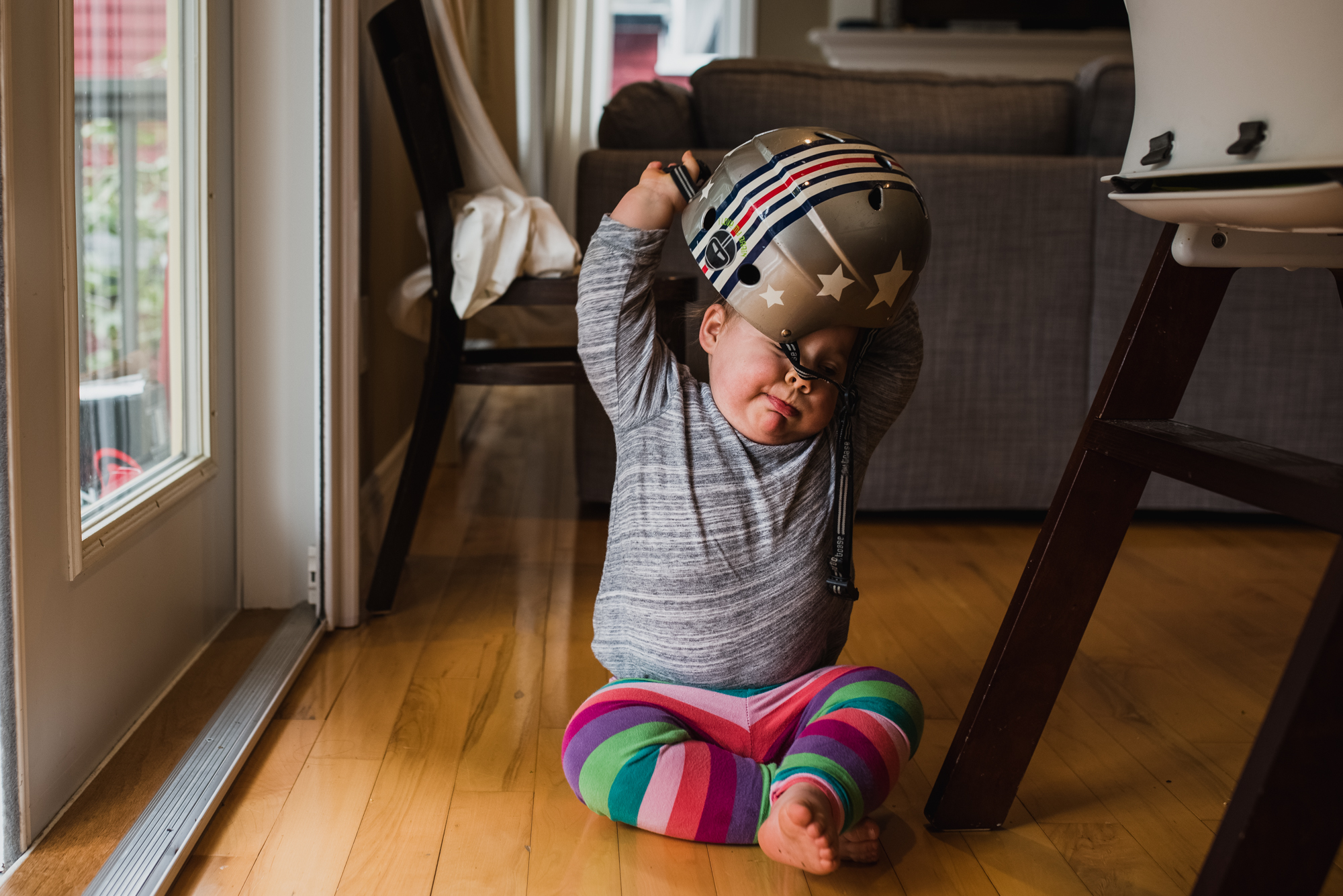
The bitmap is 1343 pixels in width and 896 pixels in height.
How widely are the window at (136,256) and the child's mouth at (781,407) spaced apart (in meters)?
0.57

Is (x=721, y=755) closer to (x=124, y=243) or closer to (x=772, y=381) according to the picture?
(x=772, y=381)

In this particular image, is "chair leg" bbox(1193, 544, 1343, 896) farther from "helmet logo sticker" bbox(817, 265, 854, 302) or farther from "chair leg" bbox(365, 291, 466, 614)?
"chair leg" bbox(365, 291, 466, 614)

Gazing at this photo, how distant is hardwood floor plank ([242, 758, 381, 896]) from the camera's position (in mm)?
788

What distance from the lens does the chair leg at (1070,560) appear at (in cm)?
79

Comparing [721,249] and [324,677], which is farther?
[324,677]

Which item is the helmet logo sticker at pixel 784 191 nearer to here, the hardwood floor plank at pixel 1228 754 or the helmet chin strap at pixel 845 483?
the helmet chin strap at pixel 845 483

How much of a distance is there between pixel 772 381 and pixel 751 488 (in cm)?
10

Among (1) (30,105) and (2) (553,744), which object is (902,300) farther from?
(1) (30,105)

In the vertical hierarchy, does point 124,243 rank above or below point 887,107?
below

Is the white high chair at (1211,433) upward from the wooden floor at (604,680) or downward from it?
upward

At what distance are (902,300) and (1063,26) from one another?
447 centimetres

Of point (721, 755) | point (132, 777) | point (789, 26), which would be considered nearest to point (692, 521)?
point (721, 755)

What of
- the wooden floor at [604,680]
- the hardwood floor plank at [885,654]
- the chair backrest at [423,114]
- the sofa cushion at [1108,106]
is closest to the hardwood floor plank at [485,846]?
the wooden floor at [604,680]

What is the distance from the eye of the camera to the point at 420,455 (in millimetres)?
1396
